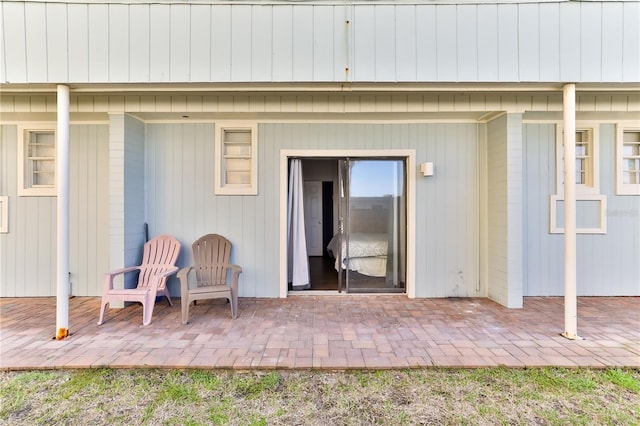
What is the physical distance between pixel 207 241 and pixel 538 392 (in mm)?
3883

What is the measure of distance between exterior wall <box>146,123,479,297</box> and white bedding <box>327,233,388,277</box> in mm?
528

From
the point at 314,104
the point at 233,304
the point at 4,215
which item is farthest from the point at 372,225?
the point at 4,215

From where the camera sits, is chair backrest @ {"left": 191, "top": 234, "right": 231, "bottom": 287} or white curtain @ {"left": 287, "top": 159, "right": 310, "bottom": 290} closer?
chair backrest @ {"left": 191, "top": 234, "right": 231, "bottom": 287}

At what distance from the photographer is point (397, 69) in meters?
3.18

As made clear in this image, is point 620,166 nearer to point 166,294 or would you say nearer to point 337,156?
point 337,156

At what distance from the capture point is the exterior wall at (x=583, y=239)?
14.9 feet

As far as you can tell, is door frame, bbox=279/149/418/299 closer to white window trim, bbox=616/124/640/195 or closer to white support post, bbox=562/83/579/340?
white support post, bbox=562/83/579/340

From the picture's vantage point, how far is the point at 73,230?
14.8 feet

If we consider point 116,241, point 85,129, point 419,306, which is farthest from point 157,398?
point 85,129

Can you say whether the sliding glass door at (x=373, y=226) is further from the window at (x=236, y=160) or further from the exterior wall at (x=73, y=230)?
the exterior wall at (x=73, y=230)

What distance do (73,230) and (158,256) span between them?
1507 millimetres

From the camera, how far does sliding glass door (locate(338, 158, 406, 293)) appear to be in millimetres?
4637

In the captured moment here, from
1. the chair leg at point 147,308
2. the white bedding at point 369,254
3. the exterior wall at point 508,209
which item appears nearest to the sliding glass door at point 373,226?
the white bedding at point 369,254

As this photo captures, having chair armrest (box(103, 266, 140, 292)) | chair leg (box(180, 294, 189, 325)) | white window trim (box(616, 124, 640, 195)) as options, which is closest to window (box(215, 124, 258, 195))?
chair armrest (box(103, 266, 140, 292))
